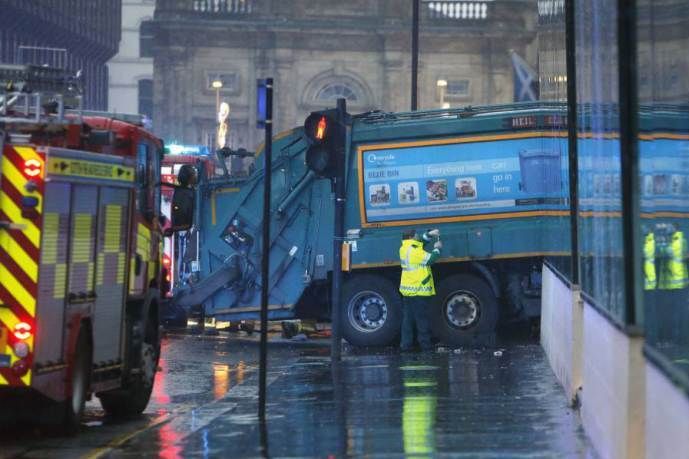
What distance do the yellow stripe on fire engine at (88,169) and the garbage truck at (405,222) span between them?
10543 mm

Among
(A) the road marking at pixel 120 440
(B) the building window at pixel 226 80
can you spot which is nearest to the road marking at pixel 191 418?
(A) the road marking at pixel 120 440

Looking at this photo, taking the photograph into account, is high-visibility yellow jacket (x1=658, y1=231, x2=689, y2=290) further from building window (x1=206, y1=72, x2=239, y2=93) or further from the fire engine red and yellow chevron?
building window (x1=206, y1=72, x2=239, y2=93)

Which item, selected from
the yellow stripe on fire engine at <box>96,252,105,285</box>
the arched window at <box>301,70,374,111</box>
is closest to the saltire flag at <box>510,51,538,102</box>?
the yellow stripe on fire engine at <box>96,252,105,285</box>

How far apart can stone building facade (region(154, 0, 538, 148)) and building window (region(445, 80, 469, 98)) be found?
0.05 metres

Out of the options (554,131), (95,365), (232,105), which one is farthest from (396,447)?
(232,105)

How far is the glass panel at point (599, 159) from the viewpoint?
11.8m

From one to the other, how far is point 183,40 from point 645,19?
7254cm

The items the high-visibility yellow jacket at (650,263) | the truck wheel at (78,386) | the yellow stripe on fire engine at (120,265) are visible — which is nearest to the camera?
the high-visibility yellow jacket at (650,263)

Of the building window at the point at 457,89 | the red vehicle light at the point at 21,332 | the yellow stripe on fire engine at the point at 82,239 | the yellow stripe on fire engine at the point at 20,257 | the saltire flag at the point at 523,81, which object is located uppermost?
the building window at the point at 457,89

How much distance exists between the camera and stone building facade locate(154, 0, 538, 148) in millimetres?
81375

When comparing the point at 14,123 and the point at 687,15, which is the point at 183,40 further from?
the point at 687,15

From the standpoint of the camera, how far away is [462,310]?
2680 centimetres

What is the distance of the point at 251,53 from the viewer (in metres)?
82.3

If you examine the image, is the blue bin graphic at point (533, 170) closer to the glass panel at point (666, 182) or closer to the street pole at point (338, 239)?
the street pole at point (338, 239)
